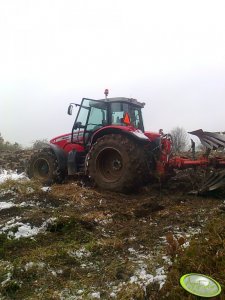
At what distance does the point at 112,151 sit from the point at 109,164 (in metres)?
0.36

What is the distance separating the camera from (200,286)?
2941mm

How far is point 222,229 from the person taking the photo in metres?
4.60

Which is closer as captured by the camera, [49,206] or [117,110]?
[49,206]

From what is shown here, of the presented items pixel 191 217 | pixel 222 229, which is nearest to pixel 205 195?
pixel 191 217

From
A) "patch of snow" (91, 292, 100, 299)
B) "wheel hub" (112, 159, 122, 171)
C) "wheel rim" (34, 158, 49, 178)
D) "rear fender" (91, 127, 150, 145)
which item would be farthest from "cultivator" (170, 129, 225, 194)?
"patch of snow" (91, 292, 100, 299)

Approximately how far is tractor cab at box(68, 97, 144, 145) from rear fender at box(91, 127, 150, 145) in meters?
0.35

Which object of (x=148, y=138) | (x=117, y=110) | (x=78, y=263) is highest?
(x=117, y=110)

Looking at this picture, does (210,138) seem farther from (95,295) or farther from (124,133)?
(95,295)

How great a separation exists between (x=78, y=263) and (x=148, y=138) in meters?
4.54

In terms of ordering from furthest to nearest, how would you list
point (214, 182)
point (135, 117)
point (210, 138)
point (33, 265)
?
point (135, 117) < point (210, 138) < point (214, 182) < point (33, 265)

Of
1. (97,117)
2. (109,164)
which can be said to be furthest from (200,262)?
(97,117)

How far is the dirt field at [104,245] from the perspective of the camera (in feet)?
11.8

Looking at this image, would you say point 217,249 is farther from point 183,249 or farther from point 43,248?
point 43,248

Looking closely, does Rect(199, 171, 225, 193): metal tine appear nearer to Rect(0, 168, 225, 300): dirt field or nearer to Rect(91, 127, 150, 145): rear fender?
Rect(0, 168, 225, 300): dirt field
